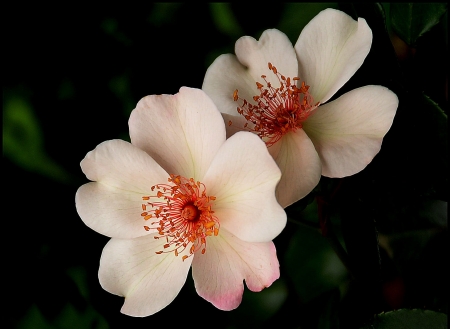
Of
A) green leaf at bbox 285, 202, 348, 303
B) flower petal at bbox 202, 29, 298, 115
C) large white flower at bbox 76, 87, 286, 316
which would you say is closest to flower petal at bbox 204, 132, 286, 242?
large white flower at bbox 76, 87, 286, 316

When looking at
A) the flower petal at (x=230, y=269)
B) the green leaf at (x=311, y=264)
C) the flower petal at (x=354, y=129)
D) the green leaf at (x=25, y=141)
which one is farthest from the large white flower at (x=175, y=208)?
the green leaf at (x=25, y=141)

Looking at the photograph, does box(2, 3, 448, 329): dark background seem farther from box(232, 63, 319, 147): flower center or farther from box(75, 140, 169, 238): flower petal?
box(75, 140, 169, 238): flower petal

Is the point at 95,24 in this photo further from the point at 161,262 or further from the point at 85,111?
the point at 161,262

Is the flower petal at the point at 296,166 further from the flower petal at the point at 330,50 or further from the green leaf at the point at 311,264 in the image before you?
the green leaf at the point at 311,264

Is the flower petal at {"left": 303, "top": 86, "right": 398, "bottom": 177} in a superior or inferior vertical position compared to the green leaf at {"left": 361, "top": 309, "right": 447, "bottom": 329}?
superior

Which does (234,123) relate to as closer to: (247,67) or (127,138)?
(247,67)

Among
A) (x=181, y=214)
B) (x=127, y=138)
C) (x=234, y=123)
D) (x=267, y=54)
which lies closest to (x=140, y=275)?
(x=181, y=214)

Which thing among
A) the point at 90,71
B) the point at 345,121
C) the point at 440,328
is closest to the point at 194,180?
the point at 345,121
